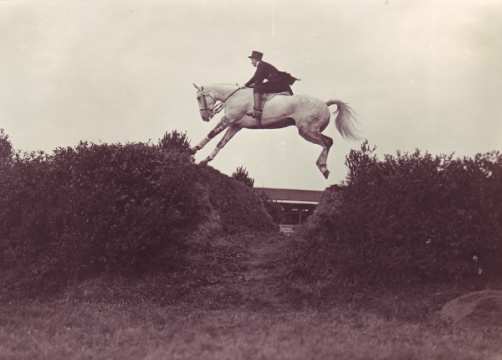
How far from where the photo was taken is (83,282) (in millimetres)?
12391

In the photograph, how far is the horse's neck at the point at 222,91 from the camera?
16656 millimetres

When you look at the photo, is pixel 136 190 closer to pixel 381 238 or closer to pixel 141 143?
pixel 141 143

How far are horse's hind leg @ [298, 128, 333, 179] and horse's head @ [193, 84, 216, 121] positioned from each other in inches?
105

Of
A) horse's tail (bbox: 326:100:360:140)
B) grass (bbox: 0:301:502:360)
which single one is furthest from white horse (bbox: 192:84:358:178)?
grass (bbox: 0:301:502:360)

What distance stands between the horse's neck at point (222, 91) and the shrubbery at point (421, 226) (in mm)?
5658

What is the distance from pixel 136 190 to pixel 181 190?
40.4 inches

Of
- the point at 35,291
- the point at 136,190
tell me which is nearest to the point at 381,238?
the point at 136,190

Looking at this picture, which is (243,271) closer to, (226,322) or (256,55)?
(226,322)

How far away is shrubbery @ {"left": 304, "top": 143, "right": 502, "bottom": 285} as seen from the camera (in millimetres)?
11266

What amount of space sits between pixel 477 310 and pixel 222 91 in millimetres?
9780

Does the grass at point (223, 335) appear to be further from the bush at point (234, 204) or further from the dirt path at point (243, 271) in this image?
the bush at point (234, 204)

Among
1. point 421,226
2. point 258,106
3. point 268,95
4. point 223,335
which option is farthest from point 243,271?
point 268,95

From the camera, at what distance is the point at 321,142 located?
15.9 meters

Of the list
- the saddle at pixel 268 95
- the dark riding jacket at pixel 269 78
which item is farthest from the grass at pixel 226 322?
the dark riding jacket at pixel 269 78
